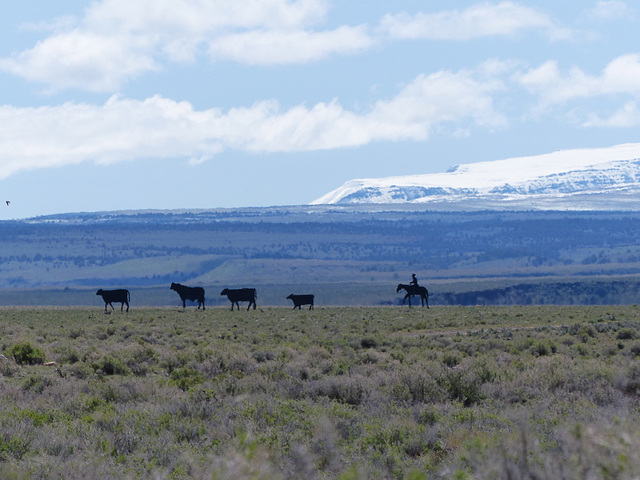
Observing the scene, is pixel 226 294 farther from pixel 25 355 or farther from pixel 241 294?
pixel 25 355

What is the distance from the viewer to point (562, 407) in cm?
1336

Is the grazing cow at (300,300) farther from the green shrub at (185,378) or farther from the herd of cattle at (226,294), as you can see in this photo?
the green shrub at (185,378)

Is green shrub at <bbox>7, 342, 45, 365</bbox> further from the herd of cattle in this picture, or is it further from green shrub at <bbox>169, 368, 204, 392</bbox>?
the herd of cattle

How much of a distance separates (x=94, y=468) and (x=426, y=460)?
3316mm

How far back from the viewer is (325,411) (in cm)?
1316

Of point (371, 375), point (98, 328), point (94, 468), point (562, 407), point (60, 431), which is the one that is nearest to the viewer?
point (94, 468)

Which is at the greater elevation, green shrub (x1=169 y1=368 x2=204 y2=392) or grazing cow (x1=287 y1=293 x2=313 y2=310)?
green shrub (x1=169 y1=368 x2=204 y2=392)

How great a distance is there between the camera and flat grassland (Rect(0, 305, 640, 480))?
364 inches

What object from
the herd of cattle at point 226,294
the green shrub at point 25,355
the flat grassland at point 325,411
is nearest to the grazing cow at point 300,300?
the herd of cattle at point 226,294

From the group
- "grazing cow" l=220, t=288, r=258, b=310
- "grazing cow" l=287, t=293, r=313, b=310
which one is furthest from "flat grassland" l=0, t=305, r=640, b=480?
"grazing cow" l=287, t=293, r=313, b=310

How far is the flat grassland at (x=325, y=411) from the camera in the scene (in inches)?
364

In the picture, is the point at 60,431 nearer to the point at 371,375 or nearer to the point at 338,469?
the point at 338,469

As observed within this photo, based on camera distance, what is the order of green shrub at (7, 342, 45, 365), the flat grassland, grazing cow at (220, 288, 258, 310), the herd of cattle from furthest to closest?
grazing cow at (220, 288, 258, 310)
the herd of cattle
green shrub at (7, 342, 45, 365)
the flat grassland

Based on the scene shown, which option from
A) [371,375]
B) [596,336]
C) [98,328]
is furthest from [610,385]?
[98,328]
